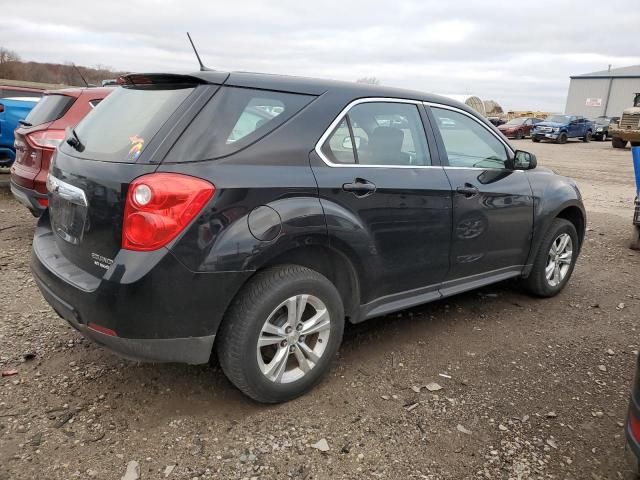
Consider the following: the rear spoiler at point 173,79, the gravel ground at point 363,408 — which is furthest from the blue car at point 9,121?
the rear spoiler at point 173,79

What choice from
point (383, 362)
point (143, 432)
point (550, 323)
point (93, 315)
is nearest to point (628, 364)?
point (550, 323)

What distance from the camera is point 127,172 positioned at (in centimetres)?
244

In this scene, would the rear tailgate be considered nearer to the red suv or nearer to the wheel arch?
the wheel arch

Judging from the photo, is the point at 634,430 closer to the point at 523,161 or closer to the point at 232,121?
the point at 232,121

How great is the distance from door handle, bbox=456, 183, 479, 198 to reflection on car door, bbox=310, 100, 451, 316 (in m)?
0.13

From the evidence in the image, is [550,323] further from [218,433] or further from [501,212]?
[218,433]

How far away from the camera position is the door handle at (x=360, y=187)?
9.46ft

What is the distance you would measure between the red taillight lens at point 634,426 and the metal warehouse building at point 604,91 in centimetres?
5923

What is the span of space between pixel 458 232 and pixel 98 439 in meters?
2.45

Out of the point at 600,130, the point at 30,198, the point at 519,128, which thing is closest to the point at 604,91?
the point at 600,130

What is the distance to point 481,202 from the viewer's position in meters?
3.66

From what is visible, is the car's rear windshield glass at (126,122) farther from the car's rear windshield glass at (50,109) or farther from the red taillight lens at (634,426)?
the car's rear windshield glass at (50,109)

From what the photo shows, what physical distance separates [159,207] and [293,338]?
→ 3.25 feet

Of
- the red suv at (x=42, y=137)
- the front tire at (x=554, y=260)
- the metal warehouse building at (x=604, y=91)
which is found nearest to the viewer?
the front tire at (x=554, y=260)
